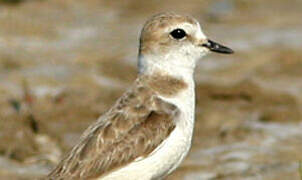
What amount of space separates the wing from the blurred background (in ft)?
6.74

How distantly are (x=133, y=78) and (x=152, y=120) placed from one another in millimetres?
4444

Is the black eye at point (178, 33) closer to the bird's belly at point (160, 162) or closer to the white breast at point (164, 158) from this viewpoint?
the white breast at point (164, 158)

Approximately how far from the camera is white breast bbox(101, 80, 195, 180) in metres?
6.47

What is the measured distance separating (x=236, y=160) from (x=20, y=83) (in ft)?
10.0

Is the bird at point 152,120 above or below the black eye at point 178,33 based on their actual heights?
below

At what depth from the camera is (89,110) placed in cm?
1037

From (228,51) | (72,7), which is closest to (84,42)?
(72,7)

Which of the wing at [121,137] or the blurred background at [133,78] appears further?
the blurred background at [133,78]

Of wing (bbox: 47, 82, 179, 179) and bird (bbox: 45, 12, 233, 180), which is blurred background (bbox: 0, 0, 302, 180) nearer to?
bird (bbox: 45, 12, 233, 180)


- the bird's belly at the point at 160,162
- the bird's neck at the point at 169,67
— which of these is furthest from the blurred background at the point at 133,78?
the bird's belly at the point at 160,162

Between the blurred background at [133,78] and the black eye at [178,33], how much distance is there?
6.50 feet

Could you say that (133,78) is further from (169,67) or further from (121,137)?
(121,137)

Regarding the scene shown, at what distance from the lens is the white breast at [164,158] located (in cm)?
647

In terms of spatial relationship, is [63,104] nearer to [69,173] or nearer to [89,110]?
[89,110]
